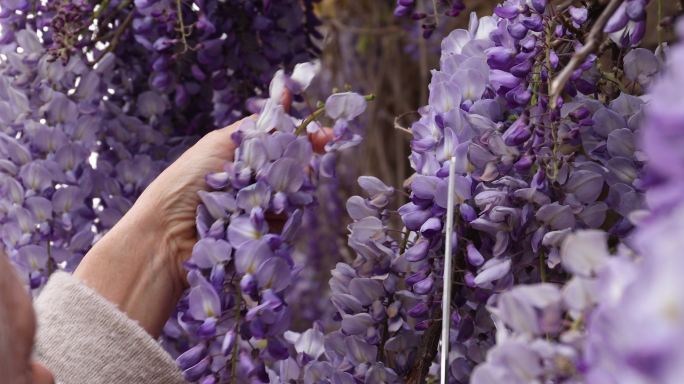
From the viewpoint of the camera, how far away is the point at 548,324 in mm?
400

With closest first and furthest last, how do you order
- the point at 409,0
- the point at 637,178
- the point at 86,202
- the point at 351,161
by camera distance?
the point at 637,178 < the point at 409,0 < the point at 86,202 < the point at 351,161

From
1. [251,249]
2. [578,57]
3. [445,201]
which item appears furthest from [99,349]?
[578,57]

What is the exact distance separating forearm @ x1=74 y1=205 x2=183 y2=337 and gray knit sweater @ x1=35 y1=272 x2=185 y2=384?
0.11 ft

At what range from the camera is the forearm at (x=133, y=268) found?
854 mm

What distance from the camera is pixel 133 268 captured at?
861 mm

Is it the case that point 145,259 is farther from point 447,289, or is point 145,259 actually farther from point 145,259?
point 447,289

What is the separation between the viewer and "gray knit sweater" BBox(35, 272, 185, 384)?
2.63ft

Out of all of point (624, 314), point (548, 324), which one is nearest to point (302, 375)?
point (548, 324)

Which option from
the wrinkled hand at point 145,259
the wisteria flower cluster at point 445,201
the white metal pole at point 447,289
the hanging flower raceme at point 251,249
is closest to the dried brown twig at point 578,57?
the wisteria flower cluster at point 445,201

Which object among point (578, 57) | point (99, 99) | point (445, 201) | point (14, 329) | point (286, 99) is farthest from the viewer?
point (99, 99)

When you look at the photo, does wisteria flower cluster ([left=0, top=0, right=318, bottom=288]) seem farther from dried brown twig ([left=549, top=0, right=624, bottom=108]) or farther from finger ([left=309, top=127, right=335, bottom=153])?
dried brown twig ([left=549, top=0, right=624, bottom=108])

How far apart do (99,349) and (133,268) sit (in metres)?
0.09

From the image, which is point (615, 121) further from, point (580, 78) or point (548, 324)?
point (548, 324)

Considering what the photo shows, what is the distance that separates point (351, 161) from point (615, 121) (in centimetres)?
138
